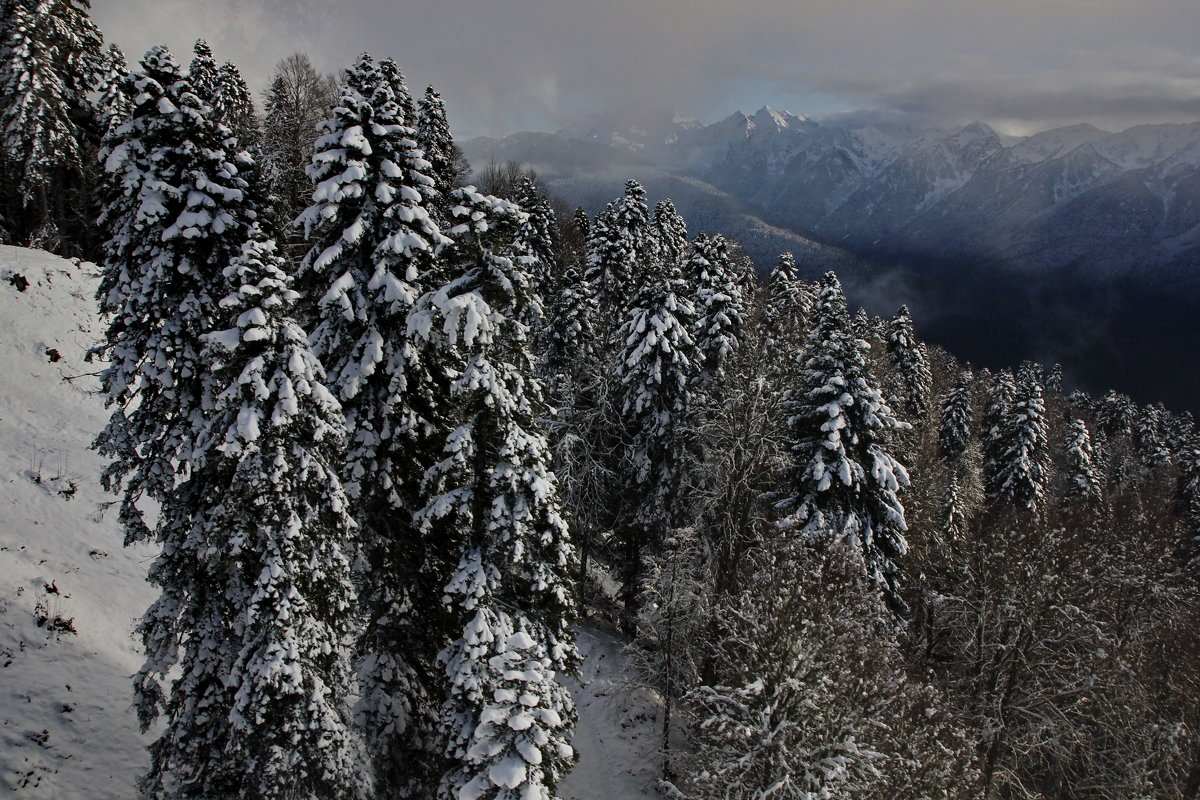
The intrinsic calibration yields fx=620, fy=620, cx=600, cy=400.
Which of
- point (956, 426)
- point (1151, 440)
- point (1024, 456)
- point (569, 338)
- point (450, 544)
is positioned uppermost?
point (569, 338)

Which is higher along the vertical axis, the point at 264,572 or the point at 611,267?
the point at 611,267

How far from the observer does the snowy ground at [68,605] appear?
13.2 metres

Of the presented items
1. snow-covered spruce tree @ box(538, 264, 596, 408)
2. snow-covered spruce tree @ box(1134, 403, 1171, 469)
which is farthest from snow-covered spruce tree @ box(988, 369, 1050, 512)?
snow-covered spruce tree @ box(1134, 403, 1171, 469)

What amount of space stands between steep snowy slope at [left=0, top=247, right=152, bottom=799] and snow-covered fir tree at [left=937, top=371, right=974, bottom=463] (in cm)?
4921

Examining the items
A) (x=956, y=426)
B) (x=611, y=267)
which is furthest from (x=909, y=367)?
(x=611, y=267)

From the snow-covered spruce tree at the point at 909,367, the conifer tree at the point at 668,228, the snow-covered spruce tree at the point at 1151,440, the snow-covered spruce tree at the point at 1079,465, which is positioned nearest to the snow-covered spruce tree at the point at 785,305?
the conifer tree at the point at 668,228

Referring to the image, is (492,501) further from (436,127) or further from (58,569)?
(436,127)

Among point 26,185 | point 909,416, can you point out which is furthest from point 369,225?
point 909,416

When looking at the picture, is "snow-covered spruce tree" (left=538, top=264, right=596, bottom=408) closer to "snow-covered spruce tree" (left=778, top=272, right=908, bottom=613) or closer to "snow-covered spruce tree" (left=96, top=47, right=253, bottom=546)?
"snow-covered spruce tree" (left=778, top=272, right=908, bottom=613)

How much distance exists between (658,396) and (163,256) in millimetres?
16195

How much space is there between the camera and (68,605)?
52.9 ft

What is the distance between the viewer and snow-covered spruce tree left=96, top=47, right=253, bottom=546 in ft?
32.8

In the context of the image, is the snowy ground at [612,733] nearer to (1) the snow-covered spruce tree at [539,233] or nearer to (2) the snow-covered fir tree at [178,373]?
(2) the snow-covered fir tree at [178,373]

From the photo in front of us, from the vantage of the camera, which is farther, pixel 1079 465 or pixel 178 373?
pixel 1079 465
